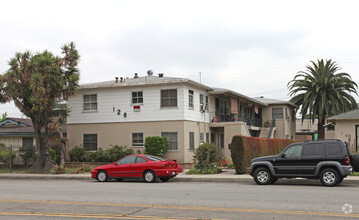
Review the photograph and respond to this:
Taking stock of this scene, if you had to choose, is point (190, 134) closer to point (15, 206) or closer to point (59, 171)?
point (59, 171)

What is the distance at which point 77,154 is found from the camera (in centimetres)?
2919

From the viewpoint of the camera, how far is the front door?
16.7 m

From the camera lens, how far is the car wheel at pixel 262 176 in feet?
56.6

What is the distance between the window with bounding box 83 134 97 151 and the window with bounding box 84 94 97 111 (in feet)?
6.41

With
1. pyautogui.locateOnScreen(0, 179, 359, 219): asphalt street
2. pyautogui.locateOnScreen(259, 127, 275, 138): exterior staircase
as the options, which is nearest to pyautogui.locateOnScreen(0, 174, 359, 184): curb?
pyautogui.locateOnScreen(0, 179, 359, 219): asphalt street

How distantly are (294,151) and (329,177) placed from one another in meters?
1.65

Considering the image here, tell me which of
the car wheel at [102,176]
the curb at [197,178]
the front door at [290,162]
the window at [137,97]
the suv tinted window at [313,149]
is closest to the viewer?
the suv tinted window at [313,149]

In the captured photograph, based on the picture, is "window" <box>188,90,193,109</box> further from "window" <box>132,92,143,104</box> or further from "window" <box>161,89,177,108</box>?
"window" <box>132,92,143,104</box>

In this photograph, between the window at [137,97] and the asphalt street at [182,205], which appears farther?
the window at [137,97]

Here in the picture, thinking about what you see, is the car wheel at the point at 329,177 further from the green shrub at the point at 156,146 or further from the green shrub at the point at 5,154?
the green shrub at the point at 5,154

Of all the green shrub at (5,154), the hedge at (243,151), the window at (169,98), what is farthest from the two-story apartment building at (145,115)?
the hedge at (243,151)

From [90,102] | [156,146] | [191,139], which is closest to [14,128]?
[90,102]

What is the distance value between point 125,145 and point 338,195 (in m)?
18.3

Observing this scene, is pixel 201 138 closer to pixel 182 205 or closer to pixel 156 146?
pixel 156 146
